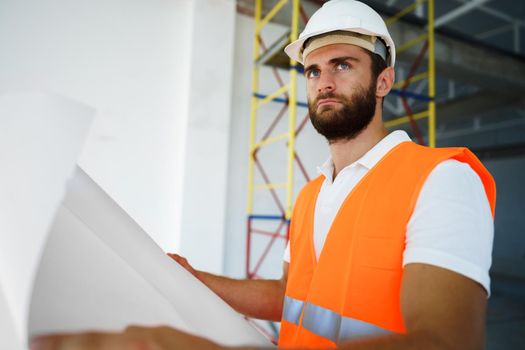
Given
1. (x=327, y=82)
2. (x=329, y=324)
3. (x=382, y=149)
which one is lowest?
(x=329, y=324)

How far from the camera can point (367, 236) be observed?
1.13 metres

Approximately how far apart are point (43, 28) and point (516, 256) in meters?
12.4

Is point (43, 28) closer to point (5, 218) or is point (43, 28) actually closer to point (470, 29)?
point (5, 218)

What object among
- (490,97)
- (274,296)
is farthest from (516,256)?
(274,296)

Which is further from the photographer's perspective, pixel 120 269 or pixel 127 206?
pixel 127 206

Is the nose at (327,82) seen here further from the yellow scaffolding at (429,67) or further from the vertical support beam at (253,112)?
the yellow scaffolding at (429,67)

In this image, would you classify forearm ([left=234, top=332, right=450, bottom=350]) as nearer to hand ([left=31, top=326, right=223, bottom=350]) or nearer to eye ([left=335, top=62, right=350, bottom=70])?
hand ([left=31, top=326, right=223, bottom=350])

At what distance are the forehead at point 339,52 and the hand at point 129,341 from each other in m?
1.31

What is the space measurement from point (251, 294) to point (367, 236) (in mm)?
704

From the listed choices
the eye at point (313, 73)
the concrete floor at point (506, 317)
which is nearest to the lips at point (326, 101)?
the eye at point (313, 73)

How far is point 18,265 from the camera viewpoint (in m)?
0.51

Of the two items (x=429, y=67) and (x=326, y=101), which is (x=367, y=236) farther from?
(x=429, y=67)

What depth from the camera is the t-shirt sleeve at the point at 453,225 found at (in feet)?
2.97

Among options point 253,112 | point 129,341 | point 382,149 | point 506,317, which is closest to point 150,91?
point 253,112
